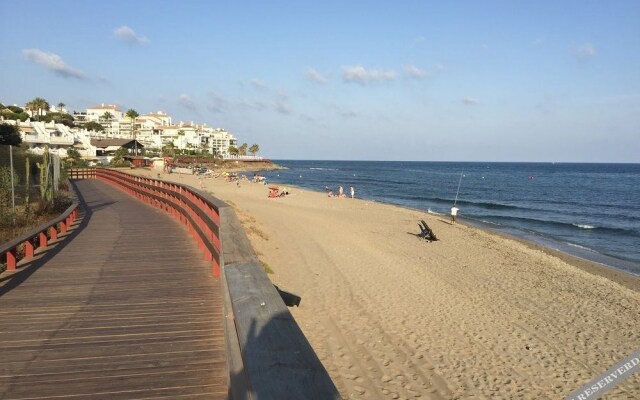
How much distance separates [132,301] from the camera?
498 centimetres

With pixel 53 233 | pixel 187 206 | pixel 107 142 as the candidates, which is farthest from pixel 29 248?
pixel 107 142

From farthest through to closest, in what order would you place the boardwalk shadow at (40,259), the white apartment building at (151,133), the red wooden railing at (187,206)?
the white apartment building at (151,133)
the red wooden railing at (187,206)
the boardwalk shadow at (40,259)

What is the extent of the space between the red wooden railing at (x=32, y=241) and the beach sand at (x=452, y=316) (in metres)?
4.33

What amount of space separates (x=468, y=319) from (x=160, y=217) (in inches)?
343

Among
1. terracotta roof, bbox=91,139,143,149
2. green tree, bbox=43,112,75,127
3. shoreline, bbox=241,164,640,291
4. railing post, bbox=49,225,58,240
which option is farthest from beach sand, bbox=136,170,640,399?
green tree, bbox=43,112,75,127

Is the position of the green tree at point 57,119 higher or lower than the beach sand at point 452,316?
higher

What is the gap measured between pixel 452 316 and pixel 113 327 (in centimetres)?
654

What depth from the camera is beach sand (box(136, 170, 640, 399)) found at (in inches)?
241

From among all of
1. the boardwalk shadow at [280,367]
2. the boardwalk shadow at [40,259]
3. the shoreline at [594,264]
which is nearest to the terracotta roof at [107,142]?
the shoreline at [594,264]

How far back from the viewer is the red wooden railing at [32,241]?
20.3 ft

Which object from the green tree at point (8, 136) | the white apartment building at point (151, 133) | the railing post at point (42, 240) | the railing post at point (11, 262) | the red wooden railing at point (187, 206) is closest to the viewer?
the red wooden railing at point (187, 206)

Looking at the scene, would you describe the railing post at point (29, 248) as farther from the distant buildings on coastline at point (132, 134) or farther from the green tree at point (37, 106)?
the green tree at point (37, 106)

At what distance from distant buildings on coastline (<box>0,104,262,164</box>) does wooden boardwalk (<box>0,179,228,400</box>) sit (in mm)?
61167

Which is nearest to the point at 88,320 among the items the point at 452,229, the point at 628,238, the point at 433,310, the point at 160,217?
the point at 433,310
